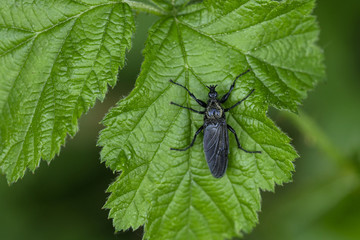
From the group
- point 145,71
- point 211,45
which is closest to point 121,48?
point 145,71

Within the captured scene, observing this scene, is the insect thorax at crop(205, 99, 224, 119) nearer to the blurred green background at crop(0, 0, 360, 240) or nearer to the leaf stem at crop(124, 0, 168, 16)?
the leaf stem at crop(124, 0, 168, 16)

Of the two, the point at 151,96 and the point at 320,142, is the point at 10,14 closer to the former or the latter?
the point at 151,96

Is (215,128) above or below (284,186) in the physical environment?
above

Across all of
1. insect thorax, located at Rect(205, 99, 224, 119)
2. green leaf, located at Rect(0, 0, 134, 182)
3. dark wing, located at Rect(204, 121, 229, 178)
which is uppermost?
green leaf, located at Rect(0, 0, 134, 182)

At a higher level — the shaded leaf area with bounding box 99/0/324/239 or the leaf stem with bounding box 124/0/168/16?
the leaf stem with bounding box 124/0/168/16

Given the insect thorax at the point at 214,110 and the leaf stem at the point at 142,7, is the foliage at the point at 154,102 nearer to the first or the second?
the leaf stem at the point at 142,7

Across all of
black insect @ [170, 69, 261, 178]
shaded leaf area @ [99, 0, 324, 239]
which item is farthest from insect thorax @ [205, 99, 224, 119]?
shaded leaf area @ [99, 0, 324, 239]

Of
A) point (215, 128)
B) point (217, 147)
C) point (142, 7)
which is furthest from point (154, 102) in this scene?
point (142, 7)

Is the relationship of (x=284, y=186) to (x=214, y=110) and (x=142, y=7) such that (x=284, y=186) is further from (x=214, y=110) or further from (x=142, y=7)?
(x=142, y=7)
